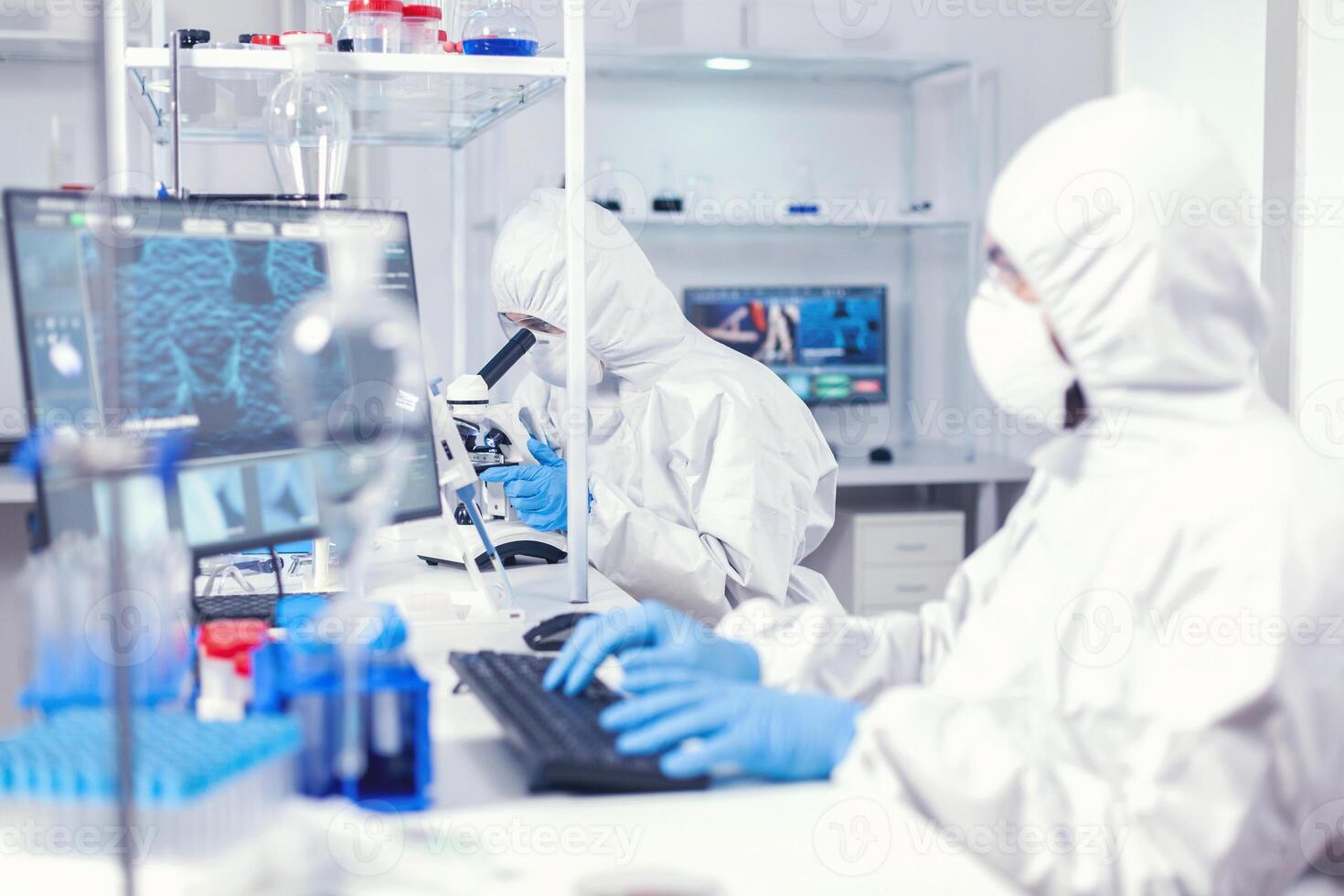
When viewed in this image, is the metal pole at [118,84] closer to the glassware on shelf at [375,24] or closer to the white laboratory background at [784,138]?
the glassware on shelf at [375,24]

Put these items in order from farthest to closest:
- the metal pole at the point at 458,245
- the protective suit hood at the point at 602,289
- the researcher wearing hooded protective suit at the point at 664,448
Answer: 1. the metal pole at the point at 458,245
2. the protective suit hood at the point at 602,289
3. the researcher wearing hooded protective suit at the point at 664,448

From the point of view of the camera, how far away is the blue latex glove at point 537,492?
2.04m

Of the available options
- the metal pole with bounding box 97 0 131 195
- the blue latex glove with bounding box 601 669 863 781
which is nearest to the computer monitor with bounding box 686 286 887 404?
the metal pole with bounding box 97 0 131 195

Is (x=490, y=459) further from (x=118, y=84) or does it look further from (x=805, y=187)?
(x=805, y=187)

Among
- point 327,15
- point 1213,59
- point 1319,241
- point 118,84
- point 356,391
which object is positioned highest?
point 1213,59

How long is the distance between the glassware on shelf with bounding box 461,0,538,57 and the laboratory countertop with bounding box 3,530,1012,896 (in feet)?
3.30

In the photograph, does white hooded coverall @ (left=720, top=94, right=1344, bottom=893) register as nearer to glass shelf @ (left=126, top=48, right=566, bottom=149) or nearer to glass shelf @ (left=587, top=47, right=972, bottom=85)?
glass shelf @ (left=126, top=48, right=566, bottom=149)

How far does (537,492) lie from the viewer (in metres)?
2.08

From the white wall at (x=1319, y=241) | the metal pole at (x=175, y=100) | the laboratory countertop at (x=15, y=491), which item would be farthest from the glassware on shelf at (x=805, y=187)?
the metal pole at (x=175, y=100)

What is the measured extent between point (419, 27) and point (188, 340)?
0.83 meters

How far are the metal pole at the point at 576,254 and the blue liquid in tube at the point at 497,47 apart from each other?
9 cm

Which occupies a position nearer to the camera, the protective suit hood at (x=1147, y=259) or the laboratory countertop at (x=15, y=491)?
the protective suit hood at (x=1147, y=259)

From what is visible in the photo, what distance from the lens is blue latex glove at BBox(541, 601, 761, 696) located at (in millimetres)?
1139

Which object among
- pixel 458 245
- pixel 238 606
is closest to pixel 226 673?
pixel 238 606
